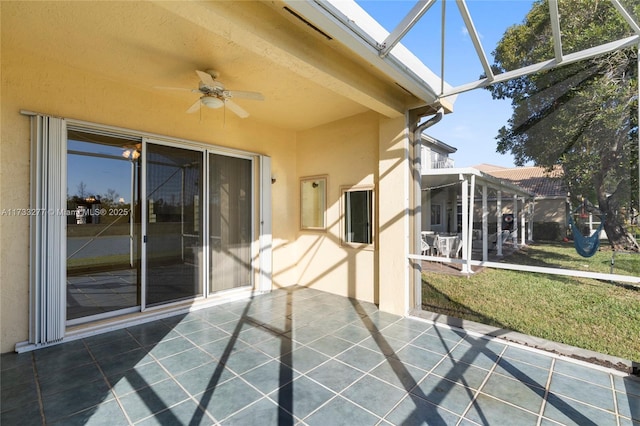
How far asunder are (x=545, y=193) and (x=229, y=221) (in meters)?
5.14

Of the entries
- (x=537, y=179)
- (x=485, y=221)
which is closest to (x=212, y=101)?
(x=537, y=179)

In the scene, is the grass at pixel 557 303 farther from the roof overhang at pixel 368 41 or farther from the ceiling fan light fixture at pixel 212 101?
the ceiling fan light fixture at pixel 212 101

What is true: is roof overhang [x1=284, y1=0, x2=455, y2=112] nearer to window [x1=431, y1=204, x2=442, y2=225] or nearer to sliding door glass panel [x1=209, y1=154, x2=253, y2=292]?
sliding door glass panel [x1=209, y1=154, x2=253, y2=292]

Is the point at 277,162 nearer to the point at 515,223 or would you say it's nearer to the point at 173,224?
the point at 173,224

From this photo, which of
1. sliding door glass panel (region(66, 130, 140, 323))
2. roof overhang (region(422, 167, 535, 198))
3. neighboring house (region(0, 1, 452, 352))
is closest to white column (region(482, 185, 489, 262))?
roof overhang (region(422, 167, 535, 198))

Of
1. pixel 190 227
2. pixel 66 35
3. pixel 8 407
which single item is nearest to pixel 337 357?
pixel 8 407

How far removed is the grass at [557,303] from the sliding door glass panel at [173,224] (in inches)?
152

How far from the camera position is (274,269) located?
215 inches

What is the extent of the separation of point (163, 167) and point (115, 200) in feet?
2.48

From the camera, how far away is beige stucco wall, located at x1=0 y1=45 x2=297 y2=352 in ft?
9.48

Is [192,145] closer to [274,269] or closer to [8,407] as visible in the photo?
[274,269]

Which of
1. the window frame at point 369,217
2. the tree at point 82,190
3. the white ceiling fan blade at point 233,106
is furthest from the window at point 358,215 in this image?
the tree at point 82,190

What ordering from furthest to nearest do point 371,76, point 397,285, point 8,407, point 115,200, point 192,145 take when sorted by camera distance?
point 192,145 → point 397,285 → point 115,200 → point 371,76 → point 8,407

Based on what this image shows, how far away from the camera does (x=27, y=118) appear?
3.01m
